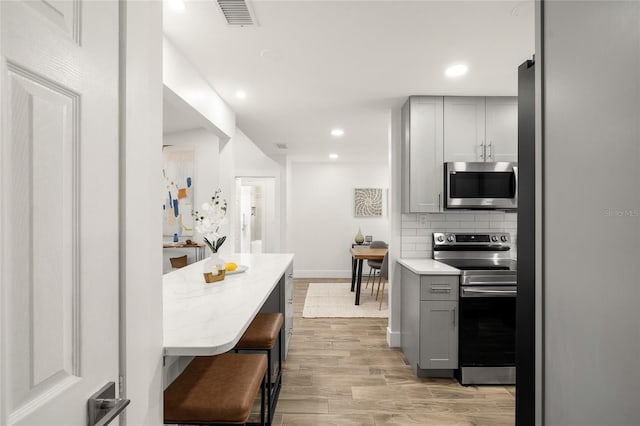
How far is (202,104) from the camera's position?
268 cm

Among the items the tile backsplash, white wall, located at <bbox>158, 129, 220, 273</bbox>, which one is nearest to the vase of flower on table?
the tile backsplash

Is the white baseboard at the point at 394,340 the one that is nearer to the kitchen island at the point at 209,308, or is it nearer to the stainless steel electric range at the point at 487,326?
the stainless steel electric range at the point at 487,326

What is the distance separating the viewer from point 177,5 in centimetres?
175

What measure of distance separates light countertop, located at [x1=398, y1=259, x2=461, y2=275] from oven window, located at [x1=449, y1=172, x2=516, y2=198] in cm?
64

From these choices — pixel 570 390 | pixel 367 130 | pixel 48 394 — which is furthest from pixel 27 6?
pixel 367 130

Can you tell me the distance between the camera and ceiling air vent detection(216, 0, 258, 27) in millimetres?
1733

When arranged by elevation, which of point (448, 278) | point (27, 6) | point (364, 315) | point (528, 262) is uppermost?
point (27, 6)

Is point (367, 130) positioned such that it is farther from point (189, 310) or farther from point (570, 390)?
point (570, 390)

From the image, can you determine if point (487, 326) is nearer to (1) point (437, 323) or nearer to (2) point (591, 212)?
(1) point (437, 323)

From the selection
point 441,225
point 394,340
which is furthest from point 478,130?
point 394,340

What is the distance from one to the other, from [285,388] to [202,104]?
2.23 metres

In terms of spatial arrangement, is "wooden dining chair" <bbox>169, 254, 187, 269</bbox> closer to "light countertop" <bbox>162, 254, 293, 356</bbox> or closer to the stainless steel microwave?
"light countertop" <bbox>162, 254, 293, 356</bbox>

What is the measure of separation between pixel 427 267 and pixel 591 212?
2.35 m

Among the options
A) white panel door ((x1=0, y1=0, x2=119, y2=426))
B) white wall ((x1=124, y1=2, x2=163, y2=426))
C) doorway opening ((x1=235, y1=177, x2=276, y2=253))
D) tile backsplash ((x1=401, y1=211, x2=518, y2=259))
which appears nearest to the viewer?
white panel door ((x1=0, y1=0, x2=119, y2=426))
